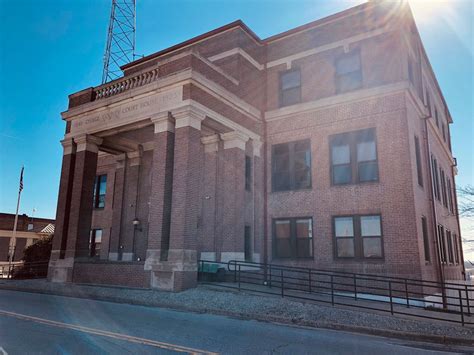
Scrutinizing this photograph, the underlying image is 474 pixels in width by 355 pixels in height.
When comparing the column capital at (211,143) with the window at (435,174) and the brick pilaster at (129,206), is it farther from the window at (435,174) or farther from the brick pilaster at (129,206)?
the window at (435,174)

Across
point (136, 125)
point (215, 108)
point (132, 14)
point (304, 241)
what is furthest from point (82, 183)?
point (132, 14)

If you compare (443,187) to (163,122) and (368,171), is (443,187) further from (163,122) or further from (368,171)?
(163,122)

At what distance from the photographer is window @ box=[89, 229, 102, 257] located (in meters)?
26.9

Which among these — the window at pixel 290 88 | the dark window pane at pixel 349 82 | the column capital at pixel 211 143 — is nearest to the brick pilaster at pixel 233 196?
the column capital at pixel 211 143

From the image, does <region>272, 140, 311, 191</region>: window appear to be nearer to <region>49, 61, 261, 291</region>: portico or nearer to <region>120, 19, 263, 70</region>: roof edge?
<region>49, 61, 261, 291</region>: portico

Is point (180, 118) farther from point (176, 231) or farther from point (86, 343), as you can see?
point (86, 343)

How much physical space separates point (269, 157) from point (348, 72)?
5695 millimetres

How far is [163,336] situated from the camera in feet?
25.9

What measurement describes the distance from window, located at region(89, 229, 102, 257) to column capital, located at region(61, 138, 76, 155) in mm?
8572

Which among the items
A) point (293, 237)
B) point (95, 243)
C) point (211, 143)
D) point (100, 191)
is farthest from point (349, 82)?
point (95, 243)

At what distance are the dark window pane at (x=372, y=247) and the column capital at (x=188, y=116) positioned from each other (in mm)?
8609

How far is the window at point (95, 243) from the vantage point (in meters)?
26.9

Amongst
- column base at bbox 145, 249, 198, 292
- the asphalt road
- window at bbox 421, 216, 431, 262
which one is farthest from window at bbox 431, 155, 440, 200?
the asphalt road

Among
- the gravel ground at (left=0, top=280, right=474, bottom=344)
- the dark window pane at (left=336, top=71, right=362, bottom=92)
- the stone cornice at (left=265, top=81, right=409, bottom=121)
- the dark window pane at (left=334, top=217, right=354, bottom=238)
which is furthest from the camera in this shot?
the dark window pane at (left=336, top=71, right=362, bottom=92)
